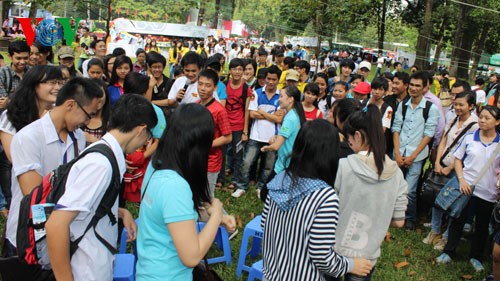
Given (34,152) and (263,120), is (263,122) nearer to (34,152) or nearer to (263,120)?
(263,120)

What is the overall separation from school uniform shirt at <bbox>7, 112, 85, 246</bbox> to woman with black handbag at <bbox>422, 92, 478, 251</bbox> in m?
4.22

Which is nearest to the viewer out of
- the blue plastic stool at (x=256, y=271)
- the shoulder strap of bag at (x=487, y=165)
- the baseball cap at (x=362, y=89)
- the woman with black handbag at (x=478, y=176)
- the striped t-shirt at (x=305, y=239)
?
the striped t-shirt at (x=305, y=239)

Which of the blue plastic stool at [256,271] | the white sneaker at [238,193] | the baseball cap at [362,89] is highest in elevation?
the baseball cap at [362,89]

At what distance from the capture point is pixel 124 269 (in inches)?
97.9

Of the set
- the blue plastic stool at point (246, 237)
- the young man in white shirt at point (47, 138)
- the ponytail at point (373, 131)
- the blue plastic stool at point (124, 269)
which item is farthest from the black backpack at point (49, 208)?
the blue plastic stool at point (246, 237)

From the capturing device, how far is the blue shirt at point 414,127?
503 centimetres

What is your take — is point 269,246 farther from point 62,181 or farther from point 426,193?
point 426,193

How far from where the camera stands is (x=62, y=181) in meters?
1.81

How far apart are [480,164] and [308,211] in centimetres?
314

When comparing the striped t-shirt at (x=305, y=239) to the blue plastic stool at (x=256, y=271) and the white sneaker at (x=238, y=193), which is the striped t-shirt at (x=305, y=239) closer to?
the blue plastic stool at (x=256, y=271)

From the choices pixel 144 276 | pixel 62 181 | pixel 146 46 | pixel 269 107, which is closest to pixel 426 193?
pixel 269 107

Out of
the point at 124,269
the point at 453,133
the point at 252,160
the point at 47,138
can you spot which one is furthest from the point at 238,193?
the point at 47,138

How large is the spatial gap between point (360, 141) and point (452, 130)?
304 cm

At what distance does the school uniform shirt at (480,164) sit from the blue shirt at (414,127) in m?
0.63
